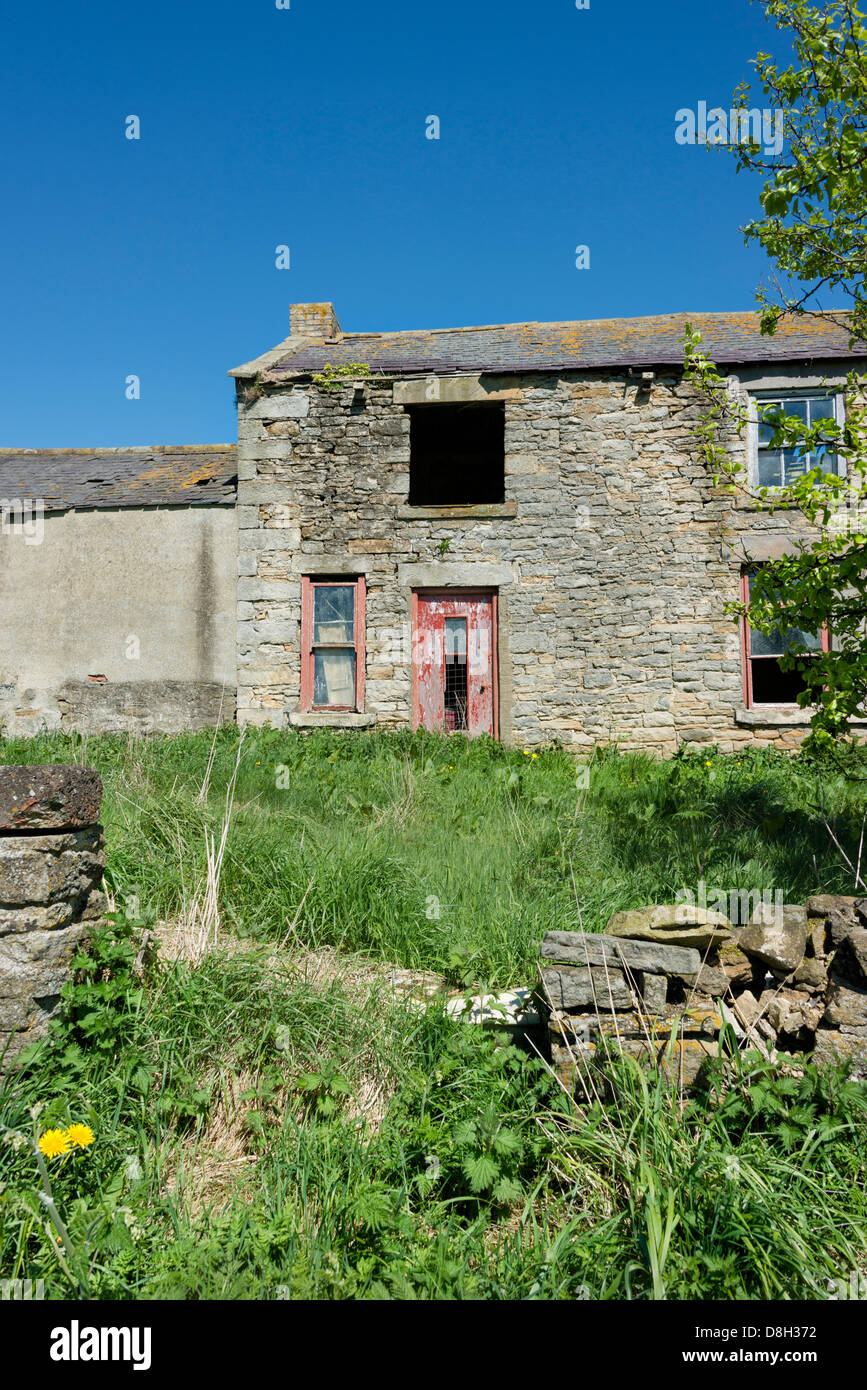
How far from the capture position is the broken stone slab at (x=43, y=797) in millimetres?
2914

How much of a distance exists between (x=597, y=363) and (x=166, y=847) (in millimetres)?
8261

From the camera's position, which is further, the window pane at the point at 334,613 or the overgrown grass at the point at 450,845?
the window pane at the point at 334,613

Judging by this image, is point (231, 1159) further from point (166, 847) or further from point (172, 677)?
point (172, 677)

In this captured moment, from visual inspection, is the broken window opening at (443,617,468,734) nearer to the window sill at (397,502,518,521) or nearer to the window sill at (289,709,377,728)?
the window sill at (289,709,377,728)

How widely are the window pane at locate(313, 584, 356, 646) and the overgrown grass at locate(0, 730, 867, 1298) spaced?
573cm

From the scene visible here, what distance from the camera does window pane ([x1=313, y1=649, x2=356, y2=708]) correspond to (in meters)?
10.1

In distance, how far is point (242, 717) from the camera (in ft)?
33.2

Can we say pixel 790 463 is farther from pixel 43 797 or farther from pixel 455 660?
pixel 43 797

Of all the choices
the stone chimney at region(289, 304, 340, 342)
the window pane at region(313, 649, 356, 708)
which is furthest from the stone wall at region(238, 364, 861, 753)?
the stone chimney at region(289, 304, 340, 342)

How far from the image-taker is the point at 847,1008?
2.87 metres

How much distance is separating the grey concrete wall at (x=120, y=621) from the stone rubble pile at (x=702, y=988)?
8.15 m

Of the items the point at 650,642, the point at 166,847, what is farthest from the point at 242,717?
the point at 166,847

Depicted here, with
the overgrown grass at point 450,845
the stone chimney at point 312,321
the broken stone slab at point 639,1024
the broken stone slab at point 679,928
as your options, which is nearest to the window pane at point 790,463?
the overgrown grass at point 450,845

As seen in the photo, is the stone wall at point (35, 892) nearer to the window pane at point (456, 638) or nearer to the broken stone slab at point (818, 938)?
the broken stone slab at point (818, 938)
